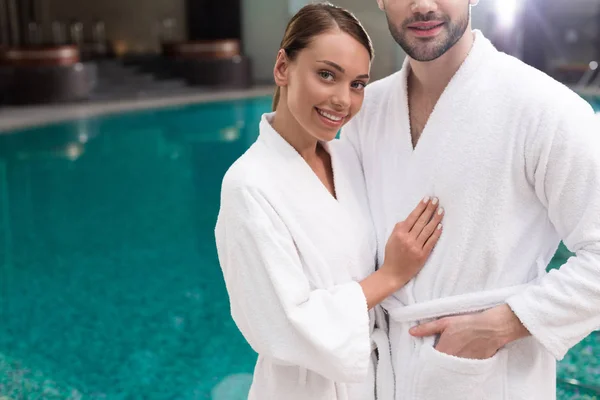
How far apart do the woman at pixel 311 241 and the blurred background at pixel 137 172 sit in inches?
23.9

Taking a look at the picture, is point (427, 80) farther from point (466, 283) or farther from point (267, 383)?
point (267, 383)

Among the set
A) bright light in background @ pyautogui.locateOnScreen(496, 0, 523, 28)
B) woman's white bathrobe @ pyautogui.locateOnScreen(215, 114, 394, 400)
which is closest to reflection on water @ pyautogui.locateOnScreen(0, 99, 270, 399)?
woman's white bathrobe @ pyautogui.locateOnScreen(215, 114, 394, 400)

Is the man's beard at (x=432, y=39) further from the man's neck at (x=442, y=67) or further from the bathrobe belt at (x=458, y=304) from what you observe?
the bathrobe belt at (x=458, y=304)

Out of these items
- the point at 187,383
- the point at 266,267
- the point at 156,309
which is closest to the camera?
the point at 266,267

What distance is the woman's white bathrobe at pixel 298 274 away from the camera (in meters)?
1.16

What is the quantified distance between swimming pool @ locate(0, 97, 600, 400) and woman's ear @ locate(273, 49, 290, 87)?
1751 mm

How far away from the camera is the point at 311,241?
1.24 metres

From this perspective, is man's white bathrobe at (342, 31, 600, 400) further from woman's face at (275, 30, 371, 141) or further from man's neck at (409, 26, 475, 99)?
woman's face at (275, 30, 371, 141)

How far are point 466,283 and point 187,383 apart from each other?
1.94m

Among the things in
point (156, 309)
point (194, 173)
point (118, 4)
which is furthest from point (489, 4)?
point (156, 309)

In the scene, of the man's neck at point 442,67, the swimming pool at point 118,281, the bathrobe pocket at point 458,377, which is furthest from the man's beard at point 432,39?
the swimming pool at point 118,281

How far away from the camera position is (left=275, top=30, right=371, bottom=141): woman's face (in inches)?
47.8

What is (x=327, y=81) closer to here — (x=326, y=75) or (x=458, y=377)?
(x=326, y=75)

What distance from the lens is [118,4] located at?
1568cm
